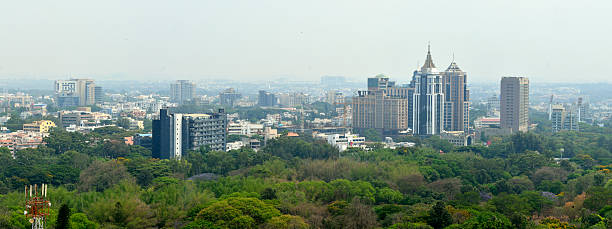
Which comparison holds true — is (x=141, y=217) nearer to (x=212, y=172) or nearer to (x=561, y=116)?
(x=212, y=172)

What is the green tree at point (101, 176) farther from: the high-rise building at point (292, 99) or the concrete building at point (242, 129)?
the high-rise building at point (292, 99)

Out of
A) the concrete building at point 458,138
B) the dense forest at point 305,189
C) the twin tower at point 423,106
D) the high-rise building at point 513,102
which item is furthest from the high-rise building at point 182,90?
the dense forest at point 305,189

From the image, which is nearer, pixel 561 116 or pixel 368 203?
pixel 368 203

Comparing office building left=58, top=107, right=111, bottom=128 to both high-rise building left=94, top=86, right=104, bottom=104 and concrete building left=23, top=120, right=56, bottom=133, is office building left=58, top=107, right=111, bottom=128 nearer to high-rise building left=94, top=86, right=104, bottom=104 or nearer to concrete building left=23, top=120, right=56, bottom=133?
concrete building left=23, top=120, right=56, bottom=133

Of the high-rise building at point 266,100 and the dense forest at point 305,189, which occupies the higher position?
the high-rise building at point 266,100

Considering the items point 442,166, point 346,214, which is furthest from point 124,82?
point 346,214

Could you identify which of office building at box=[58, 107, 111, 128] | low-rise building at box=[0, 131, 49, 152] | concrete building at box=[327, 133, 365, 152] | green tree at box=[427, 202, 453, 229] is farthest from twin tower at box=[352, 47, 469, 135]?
green tree at box=[427, 202, 453, 229]
